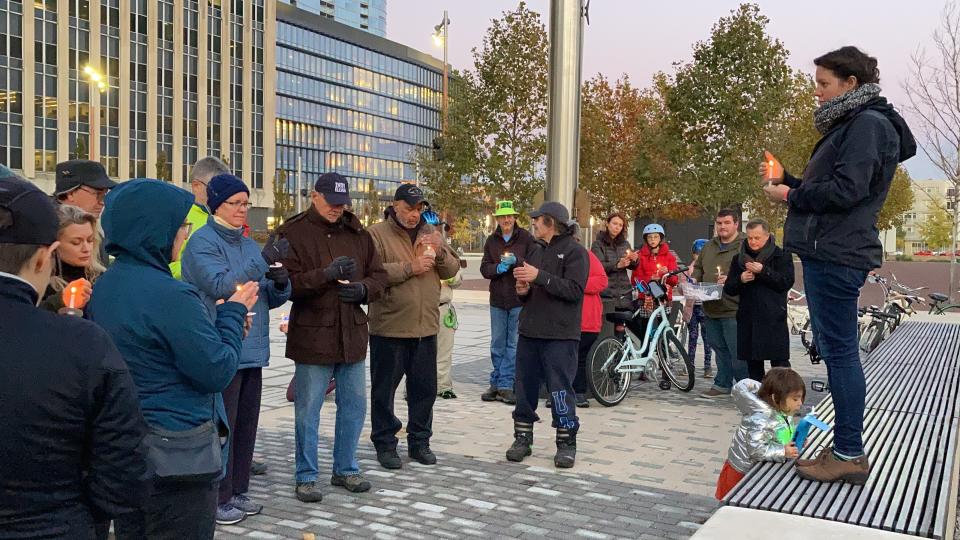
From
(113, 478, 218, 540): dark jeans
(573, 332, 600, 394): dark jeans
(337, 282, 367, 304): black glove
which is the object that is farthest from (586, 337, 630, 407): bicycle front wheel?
(113, 478, 218, 540): dark jeans

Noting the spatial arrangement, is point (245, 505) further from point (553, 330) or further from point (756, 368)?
point (756, 368)

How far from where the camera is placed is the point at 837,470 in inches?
169

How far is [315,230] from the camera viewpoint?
5746 millimetres

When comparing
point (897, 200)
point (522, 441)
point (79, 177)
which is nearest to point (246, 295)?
point (79, 177)

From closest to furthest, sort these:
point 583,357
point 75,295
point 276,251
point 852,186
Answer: point 75,295
point 852,186
point 276,251
point 583,357

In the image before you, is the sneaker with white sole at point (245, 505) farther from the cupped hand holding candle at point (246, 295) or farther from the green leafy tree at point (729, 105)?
the green leafy tree at point (729, 105)

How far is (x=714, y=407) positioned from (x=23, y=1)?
214 ft

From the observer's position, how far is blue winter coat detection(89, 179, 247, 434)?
9.48ft

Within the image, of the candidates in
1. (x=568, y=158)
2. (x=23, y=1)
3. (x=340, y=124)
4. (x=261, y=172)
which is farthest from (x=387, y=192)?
(x=568, y=158)

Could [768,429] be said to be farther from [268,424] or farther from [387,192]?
[387,192]

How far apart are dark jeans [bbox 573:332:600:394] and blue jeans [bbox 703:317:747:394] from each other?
137 centimetres

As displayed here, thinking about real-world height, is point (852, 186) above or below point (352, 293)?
above

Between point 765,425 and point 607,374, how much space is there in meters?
4.10

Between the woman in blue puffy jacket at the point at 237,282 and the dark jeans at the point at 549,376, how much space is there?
2.03 meters
